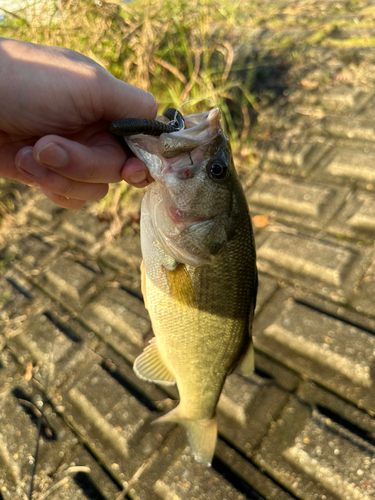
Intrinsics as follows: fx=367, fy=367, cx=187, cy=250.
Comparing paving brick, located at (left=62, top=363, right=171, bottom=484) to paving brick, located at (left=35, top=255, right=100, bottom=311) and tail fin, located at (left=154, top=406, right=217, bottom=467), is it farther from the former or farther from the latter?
paving brick, located at (left=35, top=255, right=100, bottom=311)

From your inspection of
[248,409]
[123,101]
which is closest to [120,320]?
[248,409]

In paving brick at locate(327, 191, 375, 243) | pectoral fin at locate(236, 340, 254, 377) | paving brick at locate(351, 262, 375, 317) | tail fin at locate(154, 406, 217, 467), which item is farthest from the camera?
paving brick at locate(327, 191, 375, 243)

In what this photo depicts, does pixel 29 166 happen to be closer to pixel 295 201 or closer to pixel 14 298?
pixel 14 298

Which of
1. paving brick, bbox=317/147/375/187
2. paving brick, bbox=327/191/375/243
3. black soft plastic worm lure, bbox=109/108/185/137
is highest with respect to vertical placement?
black soft plastic worm lure, bbox=109/108/185/137

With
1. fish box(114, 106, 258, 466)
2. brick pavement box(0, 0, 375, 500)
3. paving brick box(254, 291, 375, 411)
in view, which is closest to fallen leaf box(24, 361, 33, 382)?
brick pavement box(0, 0, 375, 500)

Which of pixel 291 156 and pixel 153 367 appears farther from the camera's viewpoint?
pixel 291 156

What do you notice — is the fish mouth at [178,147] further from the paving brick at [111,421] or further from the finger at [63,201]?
the paving brick at [111,421]

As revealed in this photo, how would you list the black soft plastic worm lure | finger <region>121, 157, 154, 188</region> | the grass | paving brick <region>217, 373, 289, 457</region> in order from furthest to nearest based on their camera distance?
the grass
paving brick <region>217, 373, 289, 457</region>
finger <region>121, 157, 154, 188</region>
the black soft plastic worm lure
